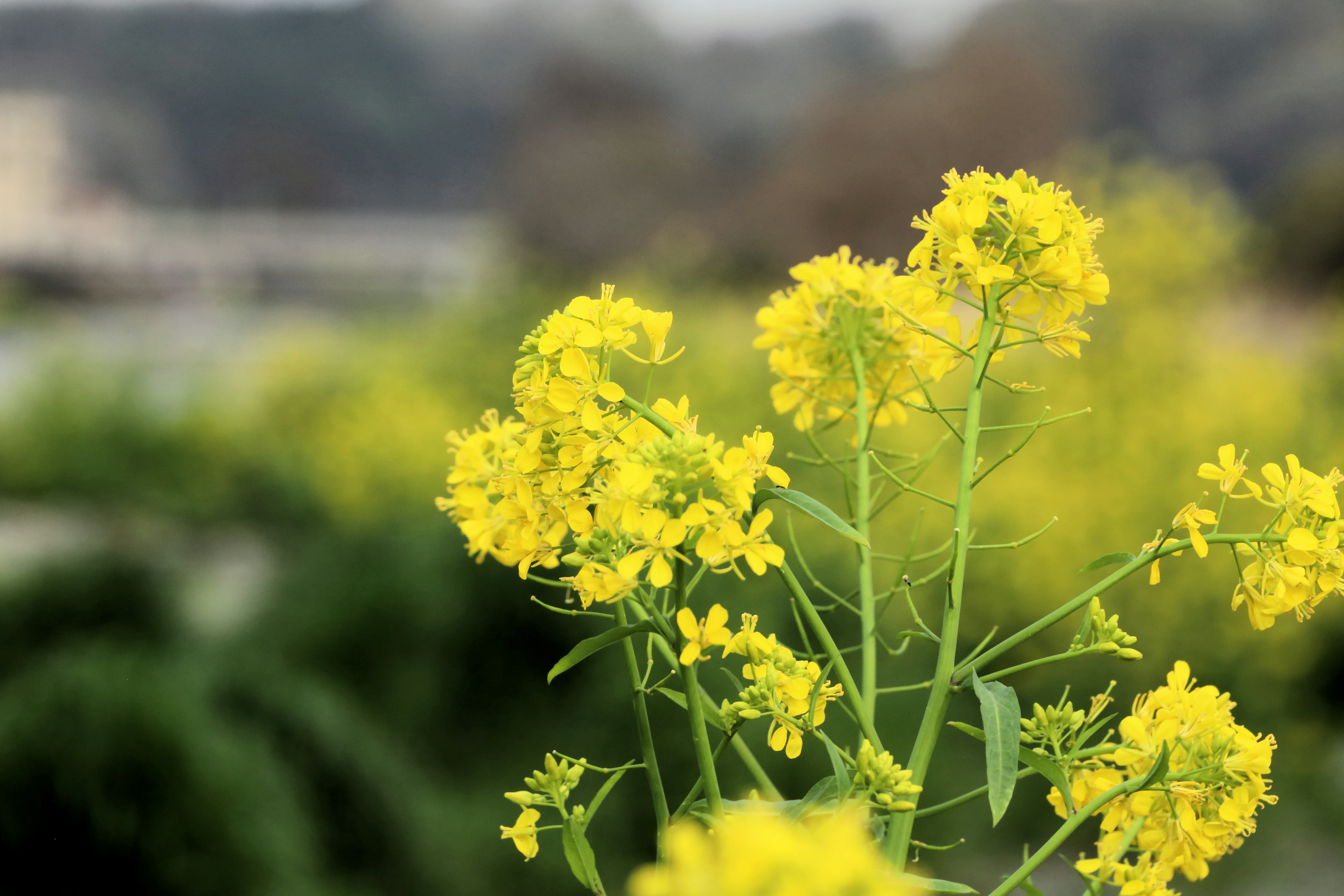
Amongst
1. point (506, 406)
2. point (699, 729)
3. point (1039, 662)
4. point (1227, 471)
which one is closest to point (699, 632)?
point (699, 729)

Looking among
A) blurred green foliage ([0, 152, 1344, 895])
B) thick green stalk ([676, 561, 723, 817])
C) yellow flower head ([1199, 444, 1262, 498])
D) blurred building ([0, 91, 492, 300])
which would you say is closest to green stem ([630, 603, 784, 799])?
thick green stalk ([676, 561, 723, 817])

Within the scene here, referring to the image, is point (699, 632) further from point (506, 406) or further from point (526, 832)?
point (506, 406)

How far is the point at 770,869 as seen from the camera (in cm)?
22

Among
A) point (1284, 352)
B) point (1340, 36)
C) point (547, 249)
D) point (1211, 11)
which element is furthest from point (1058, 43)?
point (1284, 352)

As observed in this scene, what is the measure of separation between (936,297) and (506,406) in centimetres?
473

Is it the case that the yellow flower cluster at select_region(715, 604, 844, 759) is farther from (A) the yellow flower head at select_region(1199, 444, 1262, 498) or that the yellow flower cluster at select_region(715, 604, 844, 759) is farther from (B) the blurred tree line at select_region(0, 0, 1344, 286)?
(B) the blurred tree line at select_region(0, 0, 1344, 286)

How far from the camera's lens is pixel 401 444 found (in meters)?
4.58

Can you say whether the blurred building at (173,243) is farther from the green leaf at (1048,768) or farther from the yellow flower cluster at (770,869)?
the yellow flower cluster at (770,869)

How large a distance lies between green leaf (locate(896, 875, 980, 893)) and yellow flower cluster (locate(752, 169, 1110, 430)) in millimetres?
226

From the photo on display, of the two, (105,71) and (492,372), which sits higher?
(105,71)

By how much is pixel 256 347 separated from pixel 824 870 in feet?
31.6

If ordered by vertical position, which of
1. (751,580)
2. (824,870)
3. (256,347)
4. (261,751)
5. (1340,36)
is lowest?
(824,870)

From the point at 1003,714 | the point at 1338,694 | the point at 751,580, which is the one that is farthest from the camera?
the point at 1338,694

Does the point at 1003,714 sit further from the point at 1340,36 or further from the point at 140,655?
the point at 1340,36
